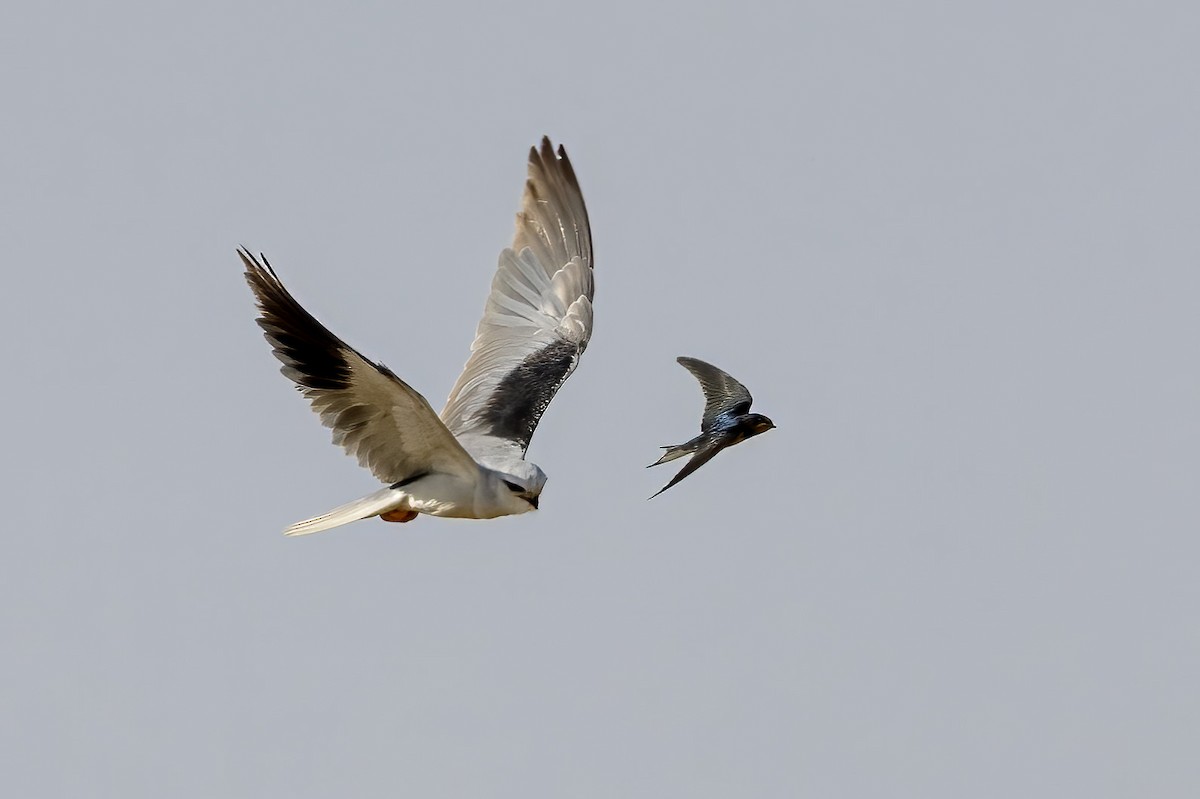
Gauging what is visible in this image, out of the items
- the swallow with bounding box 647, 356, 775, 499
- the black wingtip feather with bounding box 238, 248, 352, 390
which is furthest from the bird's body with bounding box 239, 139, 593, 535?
the swallow with bounding box 647, 356, 775, 499

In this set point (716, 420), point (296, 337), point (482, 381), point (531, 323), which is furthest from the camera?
point (531, 323)

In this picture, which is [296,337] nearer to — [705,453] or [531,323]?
[705,453]

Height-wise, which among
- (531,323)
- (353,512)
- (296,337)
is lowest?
(353,512)

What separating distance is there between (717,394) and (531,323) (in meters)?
3.13

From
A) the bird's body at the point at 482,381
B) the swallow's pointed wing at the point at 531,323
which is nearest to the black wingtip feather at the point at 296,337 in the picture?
the bird's body at the point at 482,381

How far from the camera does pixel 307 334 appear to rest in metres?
13.5

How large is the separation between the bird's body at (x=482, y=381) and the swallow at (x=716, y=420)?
4.25 ft

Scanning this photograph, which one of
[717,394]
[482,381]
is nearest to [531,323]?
[482,381]

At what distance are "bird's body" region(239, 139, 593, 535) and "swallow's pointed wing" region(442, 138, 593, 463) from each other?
0.04 feet

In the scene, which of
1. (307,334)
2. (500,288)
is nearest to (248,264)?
(307,334)

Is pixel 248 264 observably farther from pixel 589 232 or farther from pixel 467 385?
pixel 589 232

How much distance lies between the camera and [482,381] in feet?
57.0

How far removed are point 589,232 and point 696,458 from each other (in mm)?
5446

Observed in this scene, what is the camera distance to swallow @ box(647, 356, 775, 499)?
48.5ft
